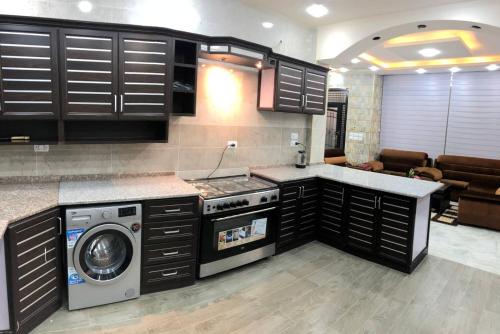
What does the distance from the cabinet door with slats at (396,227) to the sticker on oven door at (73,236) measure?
294 cm

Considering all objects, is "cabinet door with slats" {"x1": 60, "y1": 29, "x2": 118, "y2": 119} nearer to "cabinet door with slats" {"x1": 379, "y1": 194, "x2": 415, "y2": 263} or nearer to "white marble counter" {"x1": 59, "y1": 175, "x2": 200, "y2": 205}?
"white marble counter" {"x1": 59, "y1": 175, "x2": 200, "y2": 205}

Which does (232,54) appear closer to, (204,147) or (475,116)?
(204,147)

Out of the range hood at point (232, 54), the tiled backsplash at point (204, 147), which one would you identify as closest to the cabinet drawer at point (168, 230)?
the tiled backsplash at point (204, 147)

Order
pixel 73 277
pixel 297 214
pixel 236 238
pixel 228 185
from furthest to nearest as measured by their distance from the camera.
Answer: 1. pixel 297 214
2. pixel 228 185
3. pixel 236 238
4. pixel 73 277

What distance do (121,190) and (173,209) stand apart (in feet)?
1.51

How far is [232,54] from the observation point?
3213 mm

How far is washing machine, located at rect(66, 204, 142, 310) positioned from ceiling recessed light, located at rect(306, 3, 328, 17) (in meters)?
2.85

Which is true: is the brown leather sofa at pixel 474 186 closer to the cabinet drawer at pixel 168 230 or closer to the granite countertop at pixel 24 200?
the cabinet drawer at pixel 168 230

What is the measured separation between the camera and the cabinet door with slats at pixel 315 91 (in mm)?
4332

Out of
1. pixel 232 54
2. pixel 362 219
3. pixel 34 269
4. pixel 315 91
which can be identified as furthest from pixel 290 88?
pixel 34 269

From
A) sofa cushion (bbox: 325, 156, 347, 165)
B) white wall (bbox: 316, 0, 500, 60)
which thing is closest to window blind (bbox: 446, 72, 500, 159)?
sofa cushion (bbox: 325, 156, 347, 165)

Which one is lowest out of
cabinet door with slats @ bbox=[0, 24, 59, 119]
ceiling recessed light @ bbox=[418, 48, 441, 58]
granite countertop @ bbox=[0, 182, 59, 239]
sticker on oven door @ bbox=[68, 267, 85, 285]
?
sticker on oven door @ bbox=[68, 267, 85, 285]

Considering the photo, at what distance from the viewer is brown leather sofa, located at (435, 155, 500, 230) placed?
530 centimetres

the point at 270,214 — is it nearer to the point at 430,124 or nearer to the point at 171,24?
the point at 171,24
